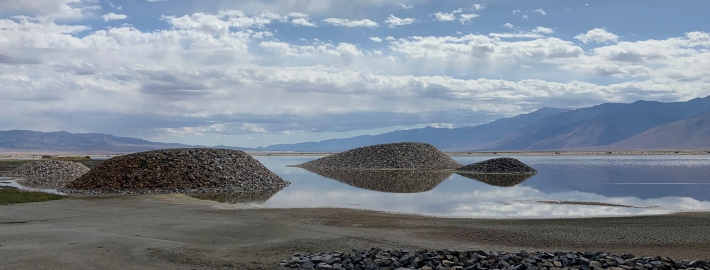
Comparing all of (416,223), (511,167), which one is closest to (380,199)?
(416,223)

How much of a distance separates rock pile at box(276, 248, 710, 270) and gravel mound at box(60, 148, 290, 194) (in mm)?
22013

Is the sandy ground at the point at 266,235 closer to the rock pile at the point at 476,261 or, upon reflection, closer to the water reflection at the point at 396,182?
the rock pile at the point at 476,261

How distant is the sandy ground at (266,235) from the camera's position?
10633 mm

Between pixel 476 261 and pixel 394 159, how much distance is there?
53033 millimetres

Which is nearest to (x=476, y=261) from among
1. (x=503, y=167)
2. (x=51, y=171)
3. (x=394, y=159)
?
(x=503, y=167)

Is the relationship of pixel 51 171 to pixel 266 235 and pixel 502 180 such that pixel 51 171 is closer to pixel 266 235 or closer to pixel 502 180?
pixel 502 180

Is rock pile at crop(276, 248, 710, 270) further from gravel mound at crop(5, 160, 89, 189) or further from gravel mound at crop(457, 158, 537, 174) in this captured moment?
gravel mound at crop(5, 160, 89, 189)

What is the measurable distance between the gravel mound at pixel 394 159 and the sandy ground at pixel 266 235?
42514mm

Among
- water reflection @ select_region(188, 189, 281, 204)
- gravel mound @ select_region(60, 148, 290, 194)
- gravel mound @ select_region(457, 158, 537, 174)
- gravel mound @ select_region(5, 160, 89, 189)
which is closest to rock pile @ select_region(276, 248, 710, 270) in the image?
water reflection @ select_region(188, 189, 281, 204)

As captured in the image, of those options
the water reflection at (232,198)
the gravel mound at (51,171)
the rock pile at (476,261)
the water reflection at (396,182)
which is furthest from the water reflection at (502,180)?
the gravel mound at (51,171)

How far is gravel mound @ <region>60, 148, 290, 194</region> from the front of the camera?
30795 millimetres

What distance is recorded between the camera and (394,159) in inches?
2464

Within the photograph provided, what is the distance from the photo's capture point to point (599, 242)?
12727 millimetres

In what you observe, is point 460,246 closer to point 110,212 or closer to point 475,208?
point 475,208
